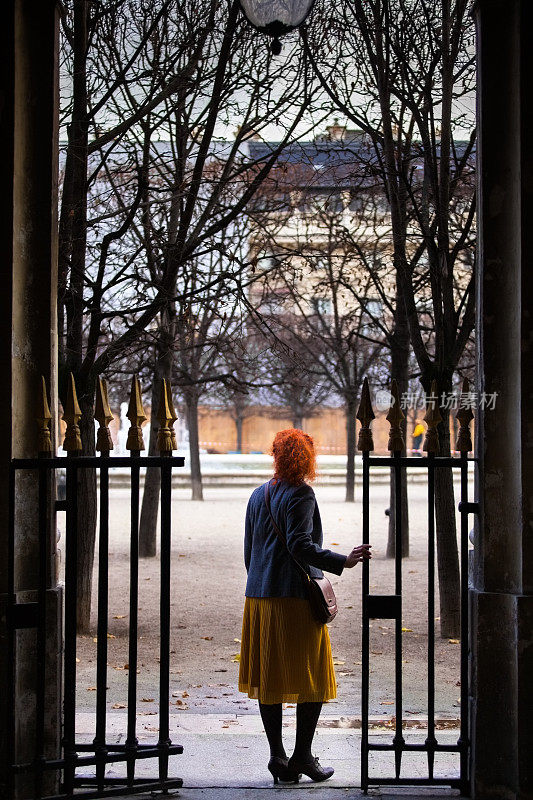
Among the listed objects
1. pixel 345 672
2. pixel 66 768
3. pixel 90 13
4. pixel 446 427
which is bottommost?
pixel 345 672

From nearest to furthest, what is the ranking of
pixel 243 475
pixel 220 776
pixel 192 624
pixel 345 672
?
1. pixel 220 776
2. pixel 345 672
3. pixel 192 624
4. pixel 243 475

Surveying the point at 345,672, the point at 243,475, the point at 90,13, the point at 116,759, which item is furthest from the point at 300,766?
the point at 243,475

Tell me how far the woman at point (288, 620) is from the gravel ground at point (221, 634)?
77.1 inches

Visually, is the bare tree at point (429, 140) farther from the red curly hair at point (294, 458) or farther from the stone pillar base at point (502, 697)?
the stone pillar base at point (502, 697)

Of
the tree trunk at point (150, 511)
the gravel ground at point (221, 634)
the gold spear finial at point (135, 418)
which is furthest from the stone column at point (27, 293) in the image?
the tree trunk at point (150, 511)

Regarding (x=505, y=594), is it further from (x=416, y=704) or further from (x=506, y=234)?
(x=416, y=704)

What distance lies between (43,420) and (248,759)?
93.8 inches

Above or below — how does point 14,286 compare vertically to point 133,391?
above

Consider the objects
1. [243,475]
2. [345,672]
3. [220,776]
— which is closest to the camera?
[220,776]

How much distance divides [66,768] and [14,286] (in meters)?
2.40

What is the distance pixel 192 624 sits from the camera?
10.2m

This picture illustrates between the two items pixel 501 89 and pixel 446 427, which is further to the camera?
pixel 446 427

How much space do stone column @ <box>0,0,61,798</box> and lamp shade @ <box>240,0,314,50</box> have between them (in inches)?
41.3

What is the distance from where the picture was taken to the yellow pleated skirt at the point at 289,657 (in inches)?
190
